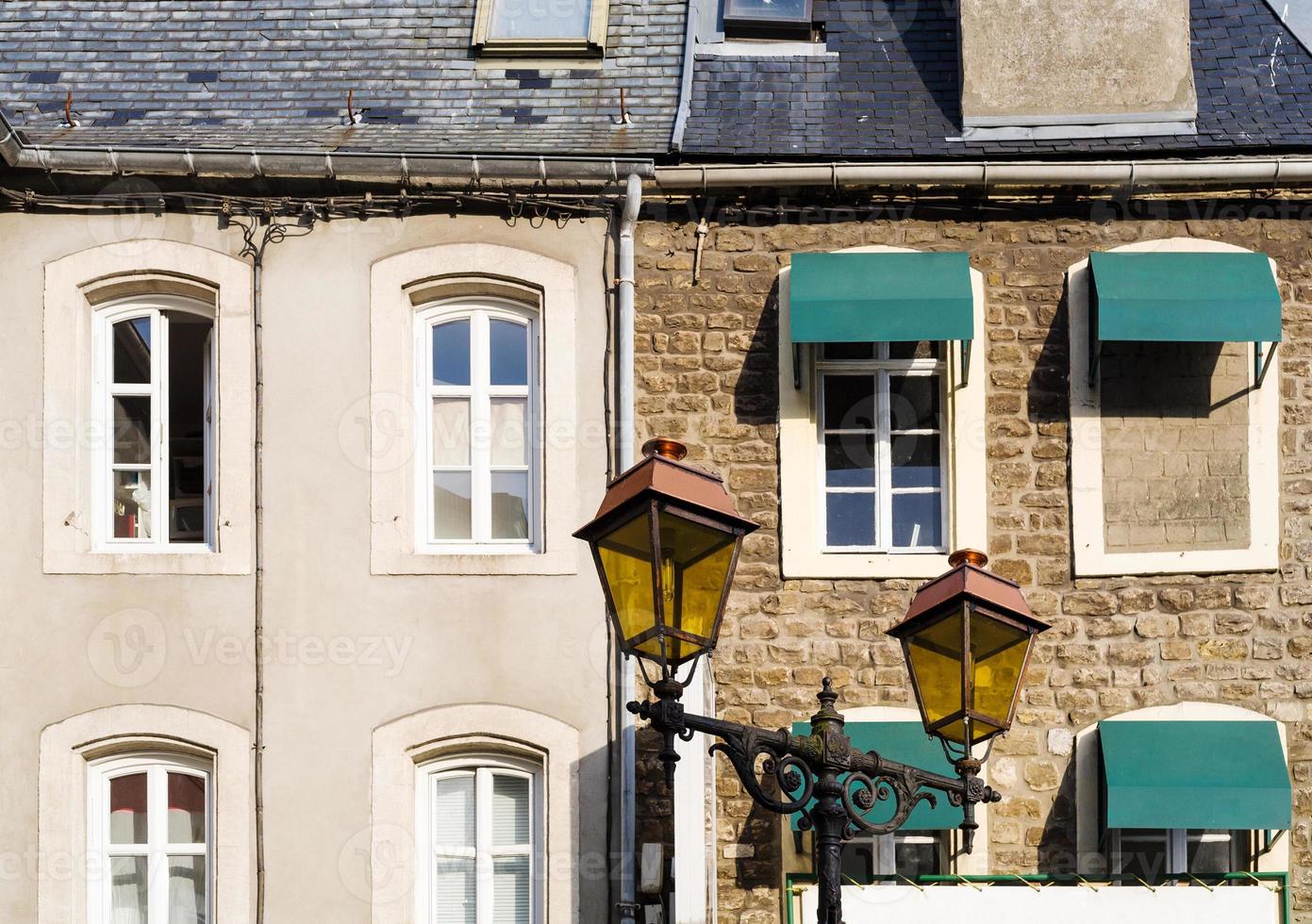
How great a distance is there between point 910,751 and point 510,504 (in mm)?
2634

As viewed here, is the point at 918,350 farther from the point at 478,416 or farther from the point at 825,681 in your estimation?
the point at 825,681

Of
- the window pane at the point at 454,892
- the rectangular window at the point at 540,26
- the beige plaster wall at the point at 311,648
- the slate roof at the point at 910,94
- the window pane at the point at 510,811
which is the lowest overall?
the window pane at the point at 454,892

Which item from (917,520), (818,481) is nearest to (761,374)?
(818,481)

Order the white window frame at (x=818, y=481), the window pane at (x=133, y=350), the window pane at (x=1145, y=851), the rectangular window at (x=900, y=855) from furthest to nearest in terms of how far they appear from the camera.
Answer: the window pane at (x=133, y=350), the white window frame at (x=818, y=481), the rectangular window at (x=900, y=855), the window pane at (x=1145, y=851)

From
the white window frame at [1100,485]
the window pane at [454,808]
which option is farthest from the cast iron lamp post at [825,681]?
the window pane at [454,808]

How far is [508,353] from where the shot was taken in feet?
33.4

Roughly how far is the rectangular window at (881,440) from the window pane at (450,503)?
6.69ft

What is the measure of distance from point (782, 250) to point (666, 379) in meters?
1.00

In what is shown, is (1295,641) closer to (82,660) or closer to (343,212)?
(343,212)

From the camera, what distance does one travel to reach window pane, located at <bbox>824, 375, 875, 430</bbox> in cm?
1004

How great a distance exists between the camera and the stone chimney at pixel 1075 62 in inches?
410

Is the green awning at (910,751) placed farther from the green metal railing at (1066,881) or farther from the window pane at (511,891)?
the window pane at (511,891)

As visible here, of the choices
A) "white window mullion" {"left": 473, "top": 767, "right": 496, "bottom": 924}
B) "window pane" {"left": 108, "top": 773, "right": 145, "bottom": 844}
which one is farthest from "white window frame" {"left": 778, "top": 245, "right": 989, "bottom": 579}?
"window pane" {"left": 108, "top": 773, "right": 145, "bottom": 844}

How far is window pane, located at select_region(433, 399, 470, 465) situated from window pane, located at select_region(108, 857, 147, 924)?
2.85 metres
